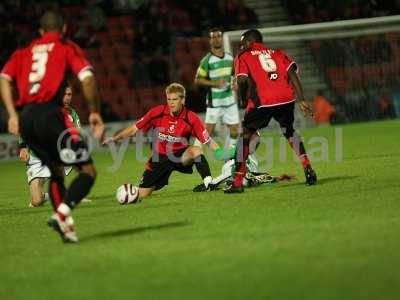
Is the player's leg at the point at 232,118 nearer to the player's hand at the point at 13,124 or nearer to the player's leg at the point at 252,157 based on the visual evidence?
the player's leg at the point at 252,157

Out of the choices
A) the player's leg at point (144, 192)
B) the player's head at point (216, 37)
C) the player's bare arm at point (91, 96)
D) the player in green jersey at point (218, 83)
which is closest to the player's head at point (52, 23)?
the player's bare arm at point (91, 96)

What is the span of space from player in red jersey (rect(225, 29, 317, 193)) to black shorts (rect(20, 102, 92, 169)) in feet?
10.6

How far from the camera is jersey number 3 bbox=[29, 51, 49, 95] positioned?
763 centimetres

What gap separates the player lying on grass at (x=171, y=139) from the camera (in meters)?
10.8

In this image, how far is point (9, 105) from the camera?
7.68m

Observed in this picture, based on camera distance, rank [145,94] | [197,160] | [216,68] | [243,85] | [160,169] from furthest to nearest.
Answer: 1. [145,94]
2. [216,68]
3. [197,160]
4. [160,169]
5. [243,85]

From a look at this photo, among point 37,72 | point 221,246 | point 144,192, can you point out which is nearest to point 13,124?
point 37,72

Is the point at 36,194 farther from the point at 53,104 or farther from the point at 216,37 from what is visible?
the point at 216,37

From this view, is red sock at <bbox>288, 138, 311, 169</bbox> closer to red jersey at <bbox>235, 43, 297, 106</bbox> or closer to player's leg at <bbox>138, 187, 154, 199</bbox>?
red jersey at <bbox>235, 43, 297, 106</bbox>

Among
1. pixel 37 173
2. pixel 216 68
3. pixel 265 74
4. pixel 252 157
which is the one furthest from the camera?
pixel 216 68

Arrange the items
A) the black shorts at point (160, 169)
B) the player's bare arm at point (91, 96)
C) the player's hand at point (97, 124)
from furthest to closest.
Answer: the black shorts at point (160, 169) → the player's bare arm at point (91, 96) → the player's hand at point (97, 124)

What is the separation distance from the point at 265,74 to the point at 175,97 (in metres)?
1.06

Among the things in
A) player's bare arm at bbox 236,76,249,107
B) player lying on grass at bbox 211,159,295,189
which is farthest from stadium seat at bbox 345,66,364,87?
player's bare arm at bbox 236,76,249,107

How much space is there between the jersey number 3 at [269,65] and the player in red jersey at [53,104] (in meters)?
3.41
